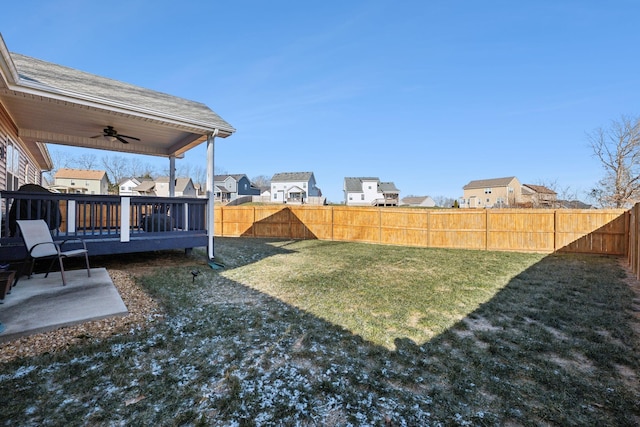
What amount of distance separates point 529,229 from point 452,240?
8.69 ft

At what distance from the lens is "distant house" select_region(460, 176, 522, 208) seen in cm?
4092

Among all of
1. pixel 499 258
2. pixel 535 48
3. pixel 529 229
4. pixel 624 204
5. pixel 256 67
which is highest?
pixel 256 67

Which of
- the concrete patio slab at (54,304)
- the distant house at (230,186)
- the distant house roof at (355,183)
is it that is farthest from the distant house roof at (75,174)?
the concrete patio slab at (54,304)

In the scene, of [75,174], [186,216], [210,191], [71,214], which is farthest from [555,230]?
[75,174]

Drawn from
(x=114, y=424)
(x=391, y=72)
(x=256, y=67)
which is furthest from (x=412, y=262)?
(x=256, y=67)

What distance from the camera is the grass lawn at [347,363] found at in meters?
1.95

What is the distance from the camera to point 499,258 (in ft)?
29.5

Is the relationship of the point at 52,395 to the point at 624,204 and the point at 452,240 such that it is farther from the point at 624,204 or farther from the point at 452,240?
the point at 624,204

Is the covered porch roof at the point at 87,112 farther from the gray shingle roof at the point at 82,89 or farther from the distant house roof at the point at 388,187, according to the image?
the distant house roof at the point at 388,187

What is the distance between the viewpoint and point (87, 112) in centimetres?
607

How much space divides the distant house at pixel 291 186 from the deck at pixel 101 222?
1322 inches

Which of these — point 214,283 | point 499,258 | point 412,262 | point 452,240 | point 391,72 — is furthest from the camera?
point 391,72

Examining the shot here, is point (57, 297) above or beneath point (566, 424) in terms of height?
above

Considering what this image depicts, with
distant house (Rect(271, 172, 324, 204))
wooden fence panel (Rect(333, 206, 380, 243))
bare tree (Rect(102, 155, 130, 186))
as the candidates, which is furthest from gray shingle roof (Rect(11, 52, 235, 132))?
bare tree (Rect(102, 155, 130, 186))
